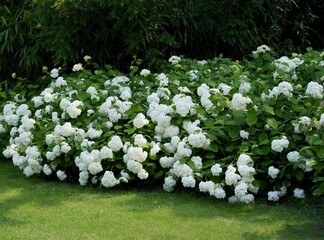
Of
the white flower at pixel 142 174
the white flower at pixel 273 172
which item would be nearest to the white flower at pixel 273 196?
the white flower at pixel 273 172

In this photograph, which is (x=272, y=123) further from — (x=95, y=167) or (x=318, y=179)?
(x=95, y=167)

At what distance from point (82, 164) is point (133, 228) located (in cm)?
113

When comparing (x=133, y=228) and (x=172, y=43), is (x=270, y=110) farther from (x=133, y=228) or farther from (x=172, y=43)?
(x=172, y=43)

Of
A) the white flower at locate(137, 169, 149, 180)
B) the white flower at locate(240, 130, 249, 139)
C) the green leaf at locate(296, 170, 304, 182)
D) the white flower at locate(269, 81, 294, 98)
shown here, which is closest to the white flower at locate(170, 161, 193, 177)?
the white flower at locate(137, 169, 149, 180)

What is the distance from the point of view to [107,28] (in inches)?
287

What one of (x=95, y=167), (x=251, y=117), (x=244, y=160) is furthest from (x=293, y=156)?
(x=95, y=167)

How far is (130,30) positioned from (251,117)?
236 cm

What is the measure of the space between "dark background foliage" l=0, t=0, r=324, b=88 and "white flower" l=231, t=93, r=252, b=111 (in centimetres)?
191

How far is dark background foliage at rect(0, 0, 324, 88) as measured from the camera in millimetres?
6945

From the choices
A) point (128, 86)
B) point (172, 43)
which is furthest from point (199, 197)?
Result: point (172, 43)

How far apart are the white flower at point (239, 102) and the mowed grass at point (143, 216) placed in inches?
29.9

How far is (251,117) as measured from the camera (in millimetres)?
5066

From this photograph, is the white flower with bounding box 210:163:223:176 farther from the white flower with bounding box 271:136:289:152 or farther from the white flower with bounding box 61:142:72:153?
the white flower with bounding box 61:142:72:153

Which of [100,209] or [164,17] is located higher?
[164,17]
